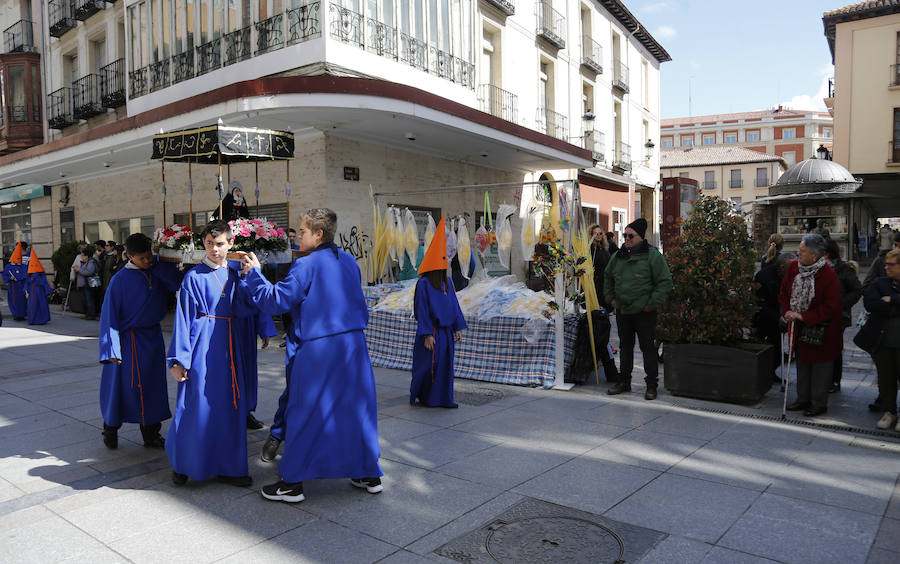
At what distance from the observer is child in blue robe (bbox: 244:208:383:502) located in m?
3.91

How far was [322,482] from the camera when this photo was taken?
4.34 meters

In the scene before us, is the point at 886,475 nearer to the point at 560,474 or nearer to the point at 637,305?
the point at 560,474

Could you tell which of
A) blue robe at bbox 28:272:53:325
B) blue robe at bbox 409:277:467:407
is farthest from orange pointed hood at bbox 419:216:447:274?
blue robe at bbox 28:272:53:325

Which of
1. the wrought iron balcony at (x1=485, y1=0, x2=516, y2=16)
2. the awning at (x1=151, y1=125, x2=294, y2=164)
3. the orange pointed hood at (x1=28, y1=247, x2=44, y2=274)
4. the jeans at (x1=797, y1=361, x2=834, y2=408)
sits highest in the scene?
the wrought iron balcony at (x1=485, y1=0, x2=516, y2=16)

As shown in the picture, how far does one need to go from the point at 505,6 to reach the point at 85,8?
11.3 m

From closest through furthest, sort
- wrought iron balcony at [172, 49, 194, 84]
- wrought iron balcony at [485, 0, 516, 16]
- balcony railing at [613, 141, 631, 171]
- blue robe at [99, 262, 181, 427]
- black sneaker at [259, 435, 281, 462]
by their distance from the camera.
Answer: black sneaker at [259, 435, 281, 462], blue robe at [99, 262, 181, 427], wrought iron balcony at [172, 49, 194, 84], wrought iron balcony at [485, 0, 516, 16], balcony railing at [613, 141, 631, 171]

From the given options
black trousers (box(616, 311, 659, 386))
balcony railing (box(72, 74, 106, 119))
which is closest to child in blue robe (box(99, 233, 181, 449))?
black trousers (box(616, 311, 659, 386))

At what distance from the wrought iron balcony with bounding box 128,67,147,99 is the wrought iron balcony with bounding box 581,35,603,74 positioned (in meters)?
13.5

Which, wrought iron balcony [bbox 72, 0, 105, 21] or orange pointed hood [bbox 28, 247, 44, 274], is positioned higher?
wrought iron balcony [bbox 72, 0, 105, 21]

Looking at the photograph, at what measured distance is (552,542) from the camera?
11.2 feet

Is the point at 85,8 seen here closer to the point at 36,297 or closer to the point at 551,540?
the point at 36,297

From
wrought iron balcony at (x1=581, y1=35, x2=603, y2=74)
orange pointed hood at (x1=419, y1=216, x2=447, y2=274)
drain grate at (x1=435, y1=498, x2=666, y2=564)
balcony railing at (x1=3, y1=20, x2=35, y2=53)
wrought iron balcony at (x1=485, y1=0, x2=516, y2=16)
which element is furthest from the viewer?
wrought iron balcony at (x1=581, y1=35, x2=603, y2=74)

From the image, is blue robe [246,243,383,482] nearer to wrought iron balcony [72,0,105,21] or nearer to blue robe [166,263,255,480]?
blue robe [166,263,255,480]

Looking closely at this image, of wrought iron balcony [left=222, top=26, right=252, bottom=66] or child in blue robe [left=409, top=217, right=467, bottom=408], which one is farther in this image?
wrought iron balcony [left=222, top=26, right=252, bottom=66]
